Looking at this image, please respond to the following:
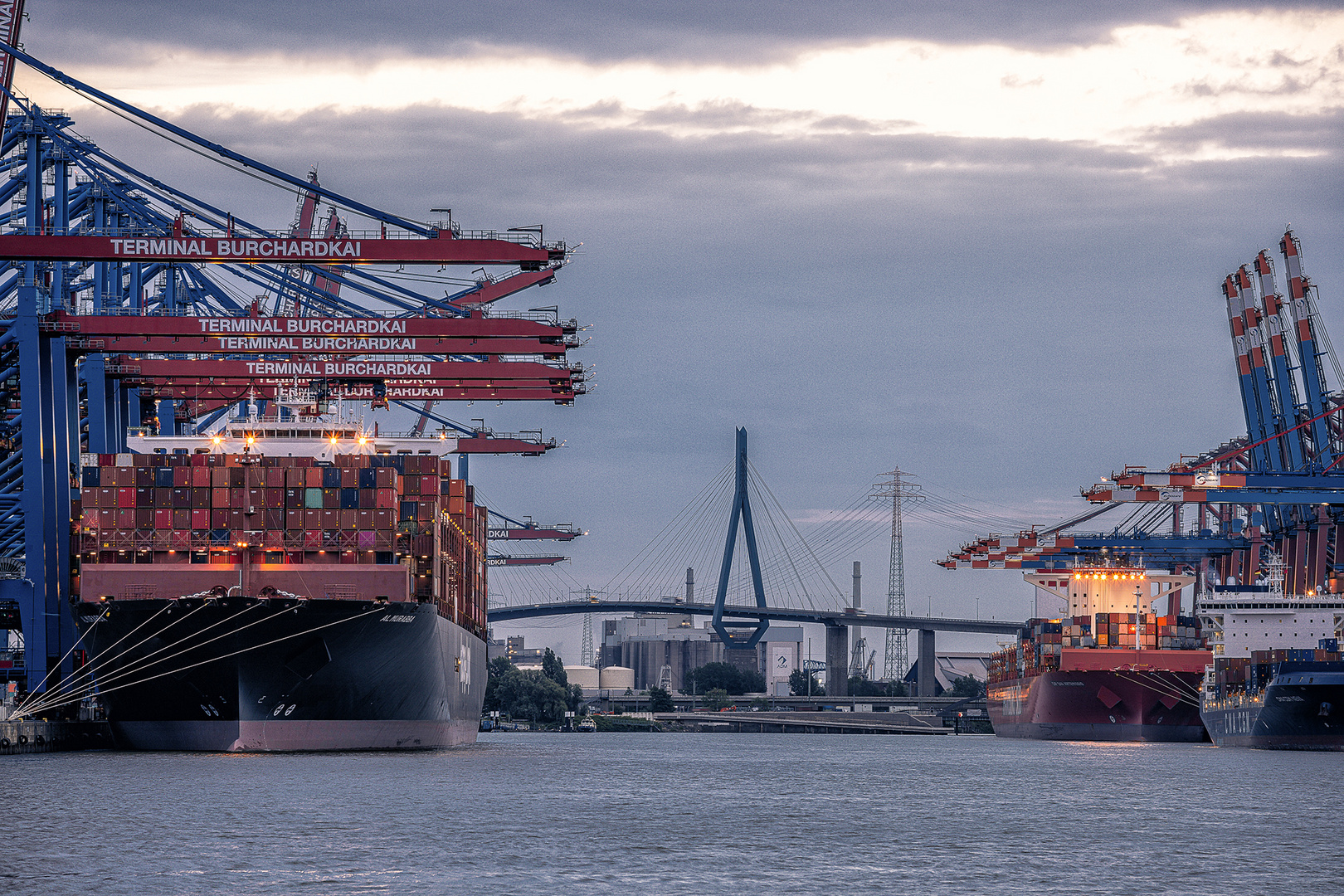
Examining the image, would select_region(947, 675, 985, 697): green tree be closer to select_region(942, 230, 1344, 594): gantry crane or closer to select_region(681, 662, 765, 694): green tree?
select_region(681, 662, 765, 694): green tree

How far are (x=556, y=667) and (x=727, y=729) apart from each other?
20582 mm

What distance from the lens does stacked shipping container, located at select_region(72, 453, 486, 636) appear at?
46906 mm

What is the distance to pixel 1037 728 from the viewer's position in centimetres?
8238

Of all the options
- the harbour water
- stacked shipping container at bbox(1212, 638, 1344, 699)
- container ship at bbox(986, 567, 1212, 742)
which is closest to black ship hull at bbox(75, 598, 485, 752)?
the harbour water

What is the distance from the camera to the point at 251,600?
148 ft

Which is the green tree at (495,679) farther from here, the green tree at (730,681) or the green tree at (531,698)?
the green tree at (730,681)

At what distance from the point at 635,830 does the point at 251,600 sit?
18480 millimetres

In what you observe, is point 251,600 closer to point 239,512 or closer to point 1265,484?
point 239,512

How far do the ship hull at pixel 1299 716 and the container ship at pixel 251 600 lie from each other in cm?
2952

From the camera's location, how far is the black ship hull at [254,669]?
148 feet

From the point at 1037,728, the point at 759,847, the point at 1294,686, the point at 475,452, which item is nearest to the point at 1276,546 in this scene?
the point at 1037,728

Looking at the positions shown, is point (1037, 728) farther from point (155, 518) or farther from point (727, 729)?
point (727, 729)

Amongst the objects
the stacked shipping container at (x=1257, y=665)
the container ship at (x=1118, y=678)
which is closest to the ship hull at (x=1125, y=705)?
the container ship at (x=1118, y=678)

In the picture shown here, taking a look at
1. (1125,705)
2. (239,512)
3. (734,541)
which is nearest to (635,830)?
(239,512)
